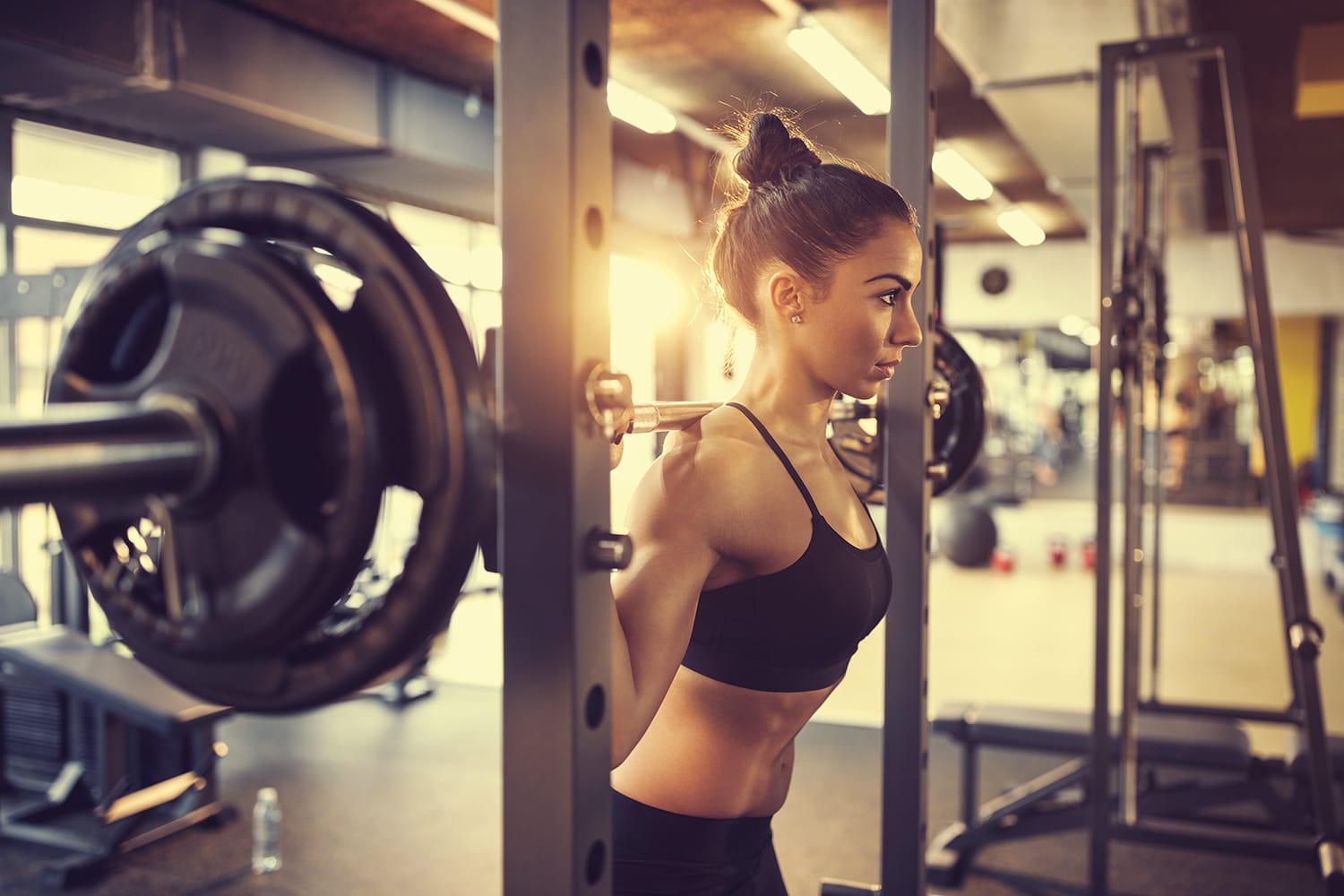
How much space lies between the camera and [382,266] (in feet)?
1.73

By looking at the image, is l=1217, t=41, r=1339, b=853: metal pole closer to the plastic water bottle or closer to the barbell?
the barbell

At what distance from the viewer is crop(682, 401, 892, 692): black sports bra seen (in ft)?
3.96

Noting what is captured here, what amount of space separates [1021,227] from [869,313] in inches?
366

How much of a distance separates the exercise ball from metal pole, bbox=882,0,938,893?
25.1 feet

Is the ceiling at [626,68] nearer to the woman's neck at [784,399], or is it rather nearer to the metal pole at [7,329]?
the metal pole at [7,329]

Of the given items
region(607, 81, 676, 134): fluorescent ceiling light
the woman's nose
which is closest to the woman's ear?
the woman's nose

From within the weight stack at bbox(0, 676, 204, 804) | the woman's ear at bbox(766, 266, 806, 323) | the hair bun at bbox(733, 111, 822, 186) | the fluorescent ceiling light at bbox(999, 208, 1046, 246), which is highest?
the fluorescent ceiling light at bbox(999, 208, 1046, 246)

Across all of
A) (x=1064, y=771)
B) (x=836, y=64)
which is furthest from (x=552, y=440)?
(x=836, y=64)

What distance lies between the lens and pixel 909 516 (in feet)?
5.14

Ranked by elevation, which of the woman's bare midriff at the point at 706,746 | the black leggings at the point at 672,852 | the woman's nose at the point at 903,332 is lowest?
the black leggings at the point at 672,852

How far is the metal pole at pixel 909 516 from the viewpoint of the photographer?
1.54 m

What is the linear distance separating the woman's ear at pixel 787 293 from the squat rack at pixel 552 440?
63 cm

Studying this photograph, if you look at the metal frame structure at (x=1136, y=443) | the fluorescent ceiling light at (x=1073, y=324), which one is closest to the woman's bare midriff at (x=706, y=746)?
the metal frame structure at (x=1136, y=443)

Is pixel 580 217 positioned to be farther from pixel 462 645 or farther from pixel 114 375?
pixel 462 645
